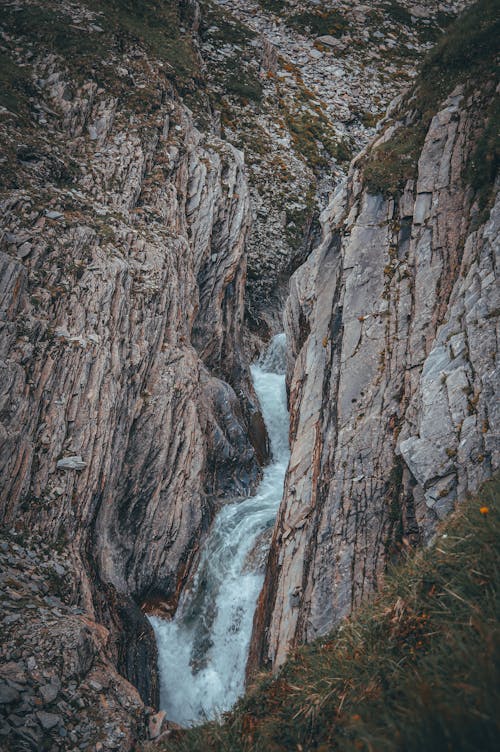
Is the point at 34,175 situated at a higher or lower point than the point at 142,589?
higher

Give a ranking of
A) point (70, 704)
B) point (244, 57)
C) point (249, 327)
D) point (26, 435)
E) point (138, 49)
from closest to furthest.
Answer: point (70, 704) < point (26, 435) < point (138, 49) < point (249, 327) < point (244, 57)

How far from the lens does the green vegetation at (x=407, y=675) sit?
3129mm

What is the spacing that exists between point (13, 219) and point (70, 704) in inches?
630

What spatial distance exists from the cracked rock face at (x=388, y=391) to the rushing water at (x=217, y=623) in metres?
1.57

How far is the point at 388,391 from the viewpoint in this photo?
14.0m

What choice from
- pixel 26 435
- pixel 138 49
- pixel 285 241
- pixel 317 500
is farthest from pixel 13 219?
pixel 285 241

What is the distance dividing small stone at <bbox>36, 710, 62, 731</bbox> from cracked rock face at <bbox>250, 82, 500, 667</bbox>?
6.32m

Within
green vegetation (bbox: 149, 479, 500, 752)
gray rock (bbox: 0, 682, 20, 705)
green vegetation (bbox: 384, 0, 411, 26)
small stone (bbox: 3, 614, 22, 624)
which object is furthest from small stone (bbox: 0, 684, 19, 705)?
green vegetation (bbox: 384, 0, 411, 26)

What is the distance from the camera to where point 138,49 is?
29203 millimetres

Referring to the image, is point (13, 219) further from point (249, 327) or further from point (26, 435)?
Answer: point (249, 327)

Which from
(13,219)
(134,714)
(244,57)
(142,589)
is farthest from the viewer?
(244,57)

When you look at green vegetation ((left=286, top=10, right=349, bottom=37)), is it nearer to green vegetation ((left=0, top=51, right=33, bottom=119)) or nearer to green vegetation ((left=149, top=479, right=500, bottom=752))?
green vegetation ((left=0, top=51, right=33, bottom=119))

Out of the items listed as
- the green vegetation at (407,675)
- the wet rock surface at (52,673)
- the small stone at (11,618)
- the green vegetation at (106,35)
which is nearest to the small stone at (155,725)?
the wet rock surface at (52,673)

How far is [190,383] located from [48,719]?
47.4 ft
